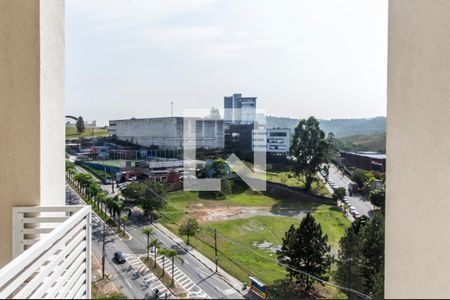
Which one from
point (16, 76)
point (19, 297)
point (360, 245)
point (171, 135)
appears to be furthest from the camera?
point (171, 135)

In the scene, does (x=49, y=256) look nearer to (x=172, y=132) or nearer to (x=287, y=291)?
(x=172, y=132)

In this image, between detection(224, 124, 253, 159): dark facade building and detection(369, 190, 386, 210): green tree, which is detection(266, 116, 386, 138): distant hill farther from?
detection(369, 190, 386, 210): green tree

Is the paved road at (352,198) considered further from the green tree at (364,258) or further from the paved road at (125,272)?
the paved road at (125,272)

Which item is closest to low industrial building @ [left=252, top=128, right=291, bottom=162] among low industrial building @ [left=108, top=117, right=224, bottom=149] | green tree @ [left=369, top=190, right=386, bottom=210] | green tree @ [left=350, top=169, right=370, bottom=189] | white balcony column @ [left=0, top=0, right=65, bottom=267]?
low industrial building @ [left=108, top=117, right=224, bottom=149]

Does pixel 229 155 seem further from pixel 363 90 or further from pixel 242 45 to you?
pixel 363 90

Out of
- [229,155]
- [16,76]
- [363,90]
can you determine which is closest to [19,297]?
[16,76]

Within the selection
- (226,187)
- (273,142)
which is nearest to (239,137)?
(273,142)
